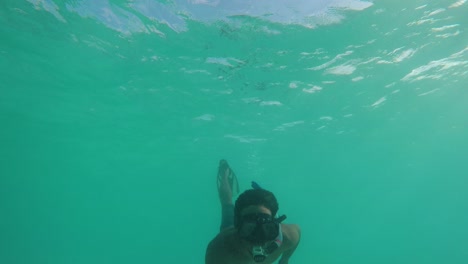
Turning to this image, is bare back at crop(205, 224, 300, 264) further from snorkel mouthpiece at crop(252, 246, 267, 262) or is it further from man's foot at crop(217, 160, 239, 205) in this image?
man's foot at crop(217, 160, 239, 205)

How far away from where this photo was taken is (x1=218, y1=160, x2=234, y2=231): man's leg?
626 centimetres

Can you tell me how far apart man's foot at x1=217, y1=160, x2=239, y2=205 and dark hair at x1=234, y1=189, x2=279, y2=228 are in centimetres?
384

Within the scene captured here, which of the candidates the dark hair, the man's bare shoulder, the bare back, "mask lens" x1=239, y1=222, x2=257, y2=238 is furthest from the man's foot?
"mask lens" x1=239, y1=222, x2=257, y2=238

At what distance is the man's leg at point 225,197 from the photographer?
6264mm

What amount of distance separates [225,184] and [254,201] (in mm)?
4661

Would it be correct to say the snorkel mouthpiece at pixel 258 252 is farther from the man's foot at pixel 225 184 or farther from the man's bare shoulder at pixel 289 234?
the man's foot at pixel 225 184

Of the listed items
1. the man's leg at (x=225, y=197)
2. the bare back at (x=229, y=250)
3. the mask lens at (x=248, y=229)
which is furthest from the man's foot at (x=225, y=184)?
the mask lens at (x=248, y=229)

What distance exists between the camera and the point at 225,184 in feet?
26.1

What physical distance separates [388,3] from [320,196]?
77.3m

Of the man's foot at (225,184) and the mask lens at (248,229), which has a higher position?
the man's foot at (225,184)

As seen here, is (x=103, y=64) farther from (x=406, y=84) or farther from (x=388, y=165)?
(x=388, y=165)

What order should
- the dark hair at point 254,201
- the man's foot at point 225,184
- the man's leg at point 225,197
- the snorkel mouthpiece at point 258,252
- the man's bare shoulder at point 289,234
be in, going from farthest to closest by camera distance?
the man's foot at point 225,184 < the man's leg at point 225,197 < the man's bare shoulder at point 289,234 < the dark hair at point 254,201 < the snorkel mouthpiece at point 258,252

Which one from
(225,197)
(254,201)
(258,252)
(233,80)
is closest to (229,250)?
(258,252)

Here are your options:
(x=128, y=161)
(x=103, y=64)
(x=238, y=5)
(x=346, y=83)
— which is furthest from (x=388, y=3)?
(x=128, y=161)
